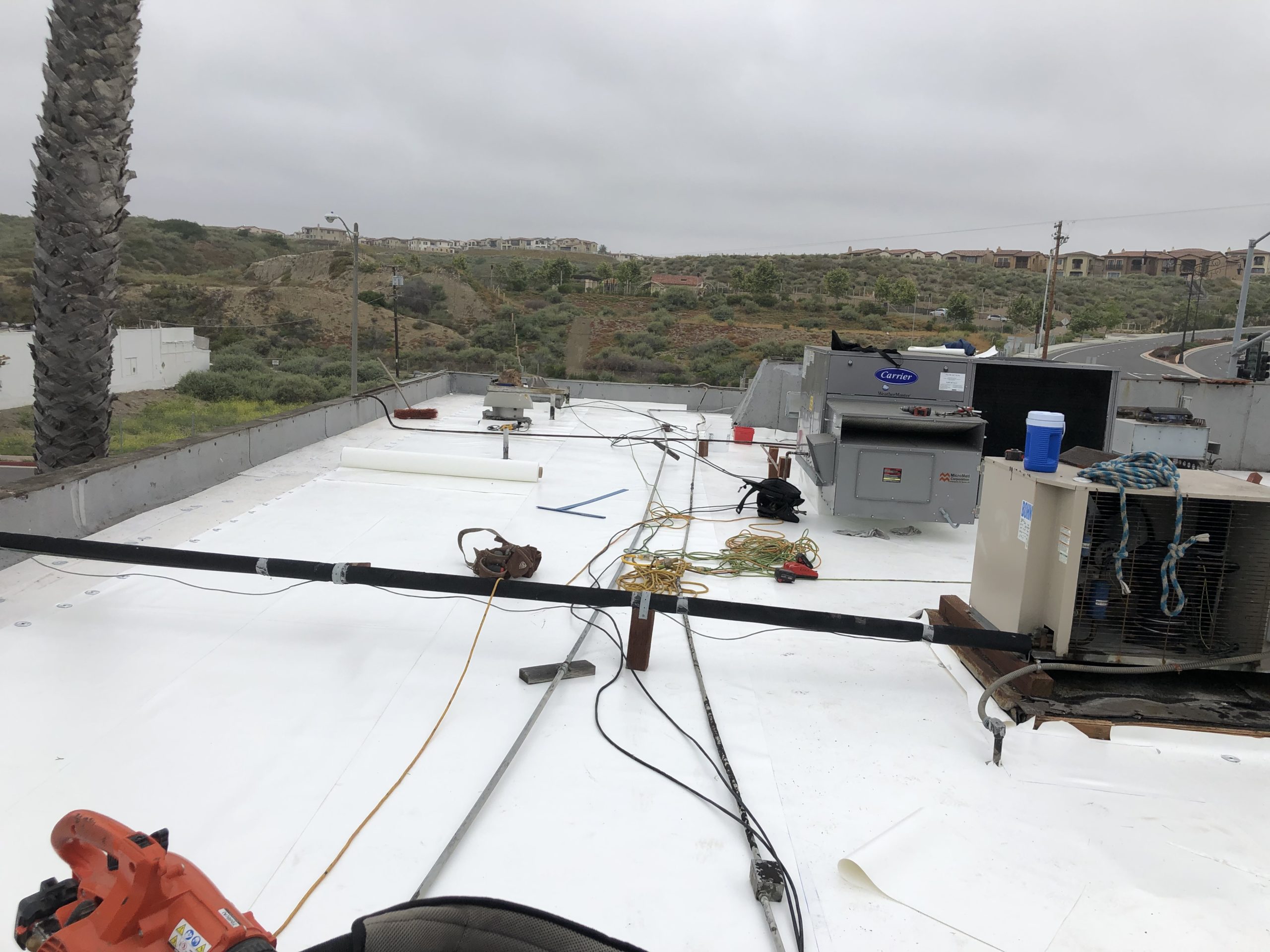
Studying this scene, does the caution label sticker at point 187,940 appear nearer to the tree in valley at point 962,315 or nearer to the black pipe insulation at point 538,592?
the black pipe insulation at point 538,592

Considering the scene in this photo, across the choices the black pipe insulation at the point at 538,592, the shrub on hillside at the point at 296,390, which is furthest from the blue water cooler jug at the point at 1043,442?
the shrub on hillside at the point at 296,390

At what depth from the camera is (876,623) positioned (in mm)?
3947

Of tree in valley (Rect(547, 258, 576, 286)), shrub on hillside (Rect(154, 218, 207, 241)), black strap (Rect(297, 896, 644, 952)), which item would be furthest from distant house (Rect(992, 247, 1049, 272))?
black strap (Rect(297, 896, 644, 952))

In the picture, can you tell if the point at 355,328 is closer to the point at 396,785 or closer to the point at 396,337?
the point at 396,337

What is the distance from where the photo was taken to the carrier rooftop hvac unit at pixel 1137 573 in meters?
3.85

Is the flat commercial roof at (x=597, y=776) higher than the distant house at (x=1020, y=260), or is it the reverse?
the distant house at (x=1020, y=260)

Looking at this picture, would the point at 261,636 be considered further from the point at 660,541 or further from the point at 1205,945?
the point at 1205,945

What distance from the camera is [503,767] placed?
3188mm

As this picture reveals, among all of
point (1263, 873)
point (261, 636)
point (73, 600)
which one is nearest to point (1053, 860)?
point (1263, 873)

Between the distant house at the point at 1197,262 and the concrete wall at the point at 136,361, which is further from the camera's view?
the distant house at the point at 1197,262

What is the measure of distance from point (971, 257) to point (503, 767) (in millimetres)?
107802

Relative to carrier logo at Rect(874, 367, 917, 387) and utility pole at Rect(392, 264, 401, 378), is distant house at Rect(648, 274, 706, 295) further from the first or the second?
carrier logo at Rect(874, 367, 917, 387)

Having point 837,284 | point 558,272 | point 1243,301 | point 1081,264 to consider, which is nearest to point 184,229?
point 558,272

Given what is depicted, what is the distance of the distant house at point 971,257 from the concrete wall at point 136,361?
84382mm
